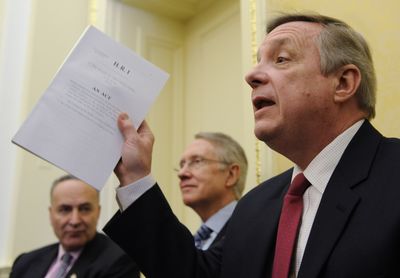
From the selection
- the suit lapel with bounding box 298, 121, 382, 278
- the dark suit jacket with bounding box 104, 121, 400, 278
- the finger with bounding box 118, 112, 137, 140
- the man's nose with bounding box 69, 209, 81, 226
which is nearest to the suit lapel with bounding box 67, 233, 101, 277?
the man's nose with bounding box 69, 209, 81, 226

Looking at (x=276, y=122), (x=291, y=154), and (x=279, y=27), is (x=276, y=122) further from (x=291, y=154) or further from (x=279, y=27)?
(x=279, y=27)

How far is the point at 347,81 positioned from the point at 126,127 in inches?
21.6

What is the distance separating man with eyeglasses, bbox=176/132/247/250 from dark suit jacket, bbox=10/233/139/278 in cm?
42

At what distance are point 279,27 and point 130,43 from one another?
76.6 inches

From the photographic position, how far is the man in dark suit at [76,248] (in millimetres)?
1971

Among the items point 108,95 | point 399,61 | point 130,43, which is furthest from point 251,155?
point 130,43

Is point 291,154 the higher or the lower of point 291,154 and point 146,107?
the lower

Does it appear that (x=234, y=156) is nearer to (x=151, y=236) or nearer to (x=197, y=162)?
(x=197, y=162)

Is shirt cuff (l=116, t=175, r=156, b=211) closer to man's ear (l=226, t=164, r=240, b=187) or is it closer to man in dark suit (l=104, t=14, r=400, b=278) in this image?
man in dark suit (l=104, t=14, r=400, b=278)

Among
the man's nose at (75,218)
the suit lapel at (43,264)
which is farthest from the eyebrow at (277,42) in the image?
the suit lapel at (43,264)

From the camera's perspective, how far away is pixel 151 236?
3.17 ft

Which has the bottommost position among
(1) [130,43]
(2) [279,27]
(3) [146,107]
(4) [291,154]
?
(4) [291,154]

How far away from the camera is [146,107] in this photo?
1.07 metres

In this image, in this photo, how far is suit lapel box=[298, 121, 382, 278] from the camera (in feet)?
2.67
